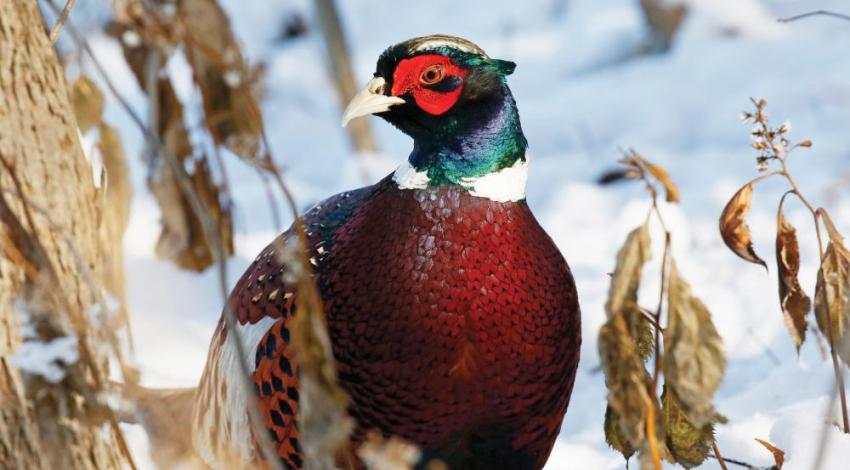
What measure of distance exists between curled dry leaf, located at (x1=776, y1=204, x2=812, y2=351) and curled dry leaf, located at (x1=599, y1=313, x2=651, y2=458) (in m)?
0.55

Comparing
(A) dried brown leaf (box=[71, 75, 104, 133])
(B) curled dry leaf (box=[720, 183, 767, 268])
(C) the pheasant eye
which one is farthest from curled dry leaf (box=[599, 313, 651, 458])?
(A) dried brown leaf (box=[71, 75, 104, 133])

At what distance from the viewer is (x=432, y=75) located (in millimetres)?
2072

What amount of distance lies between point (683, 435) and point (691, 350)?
1.59 ft

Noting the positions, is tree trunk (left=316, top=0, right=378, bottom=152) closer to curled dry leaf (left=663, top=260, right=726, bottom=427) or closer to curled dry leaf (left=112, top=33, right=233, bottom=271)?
curled dry leaf (left=112, top=33, right=233, bottom=271)

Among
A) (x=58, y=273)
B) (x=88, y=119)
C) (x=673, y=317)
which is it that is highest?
(x=88, y=119)

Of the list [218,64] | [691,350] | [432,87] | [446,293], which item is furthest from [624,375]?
[218,64]

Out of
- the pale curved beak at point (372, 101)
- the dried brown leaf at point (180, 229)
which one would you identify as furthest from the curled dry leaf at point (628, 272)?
the dried brown leaf at point (180, 229)

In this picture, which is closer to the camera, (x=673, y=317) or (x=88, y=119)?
(x=673, y=317)

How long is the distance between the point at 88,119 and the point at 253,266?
966 millimetres

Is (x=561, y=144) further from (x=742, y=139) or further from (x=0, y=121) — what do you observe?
(x=0, y=121)

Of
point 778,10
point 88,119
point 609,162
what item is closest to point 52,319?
point 88,119

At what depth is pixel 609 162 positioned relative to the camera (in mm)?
5578

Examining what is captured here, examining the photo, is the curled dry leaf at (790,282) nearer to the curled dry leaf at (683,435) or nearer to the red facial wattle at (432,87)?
the curled dry leaf at (683,435)

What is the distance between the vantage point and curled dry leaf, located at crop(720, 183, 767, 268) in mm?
1956
